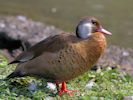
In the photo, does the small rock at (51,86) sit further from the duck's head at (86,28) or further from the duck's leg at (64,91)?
the duck's head at (86,28)

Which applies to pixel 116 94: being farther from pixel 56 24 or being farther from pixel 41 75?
pixel 56 24

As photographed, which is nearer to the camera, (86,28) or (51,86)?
(86,28)

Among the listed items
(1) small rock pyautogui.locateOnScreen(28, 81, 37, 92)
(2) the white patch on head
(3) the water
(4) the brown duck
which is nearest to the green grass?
(1) small rock pyautogui.locateOnScreen(28, 81, 37, 92)

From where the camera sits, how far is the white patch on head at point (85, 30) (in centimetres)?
691

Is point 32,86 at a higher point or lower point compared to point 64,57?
lower

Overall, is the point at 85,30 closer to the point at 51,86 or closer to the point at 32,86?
the point at 51,86

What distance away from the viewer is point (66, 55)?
687 cm

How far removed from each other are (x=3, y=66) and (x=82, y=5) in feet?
31.8

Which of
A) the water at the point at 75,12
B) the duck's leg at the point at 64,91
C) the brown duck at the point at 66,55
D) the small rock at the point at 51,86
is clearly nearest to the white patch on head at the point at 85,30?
the brown duck at the point at 66,55

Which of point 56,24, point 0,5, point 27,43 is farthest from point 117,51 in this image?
point 0,5

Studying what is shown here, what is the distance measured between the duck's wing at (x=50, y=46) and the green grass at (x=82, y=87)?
422 millimetres

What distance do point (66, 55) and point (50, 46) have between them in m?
0.25

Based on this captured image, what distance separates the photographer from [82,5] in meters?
18.0

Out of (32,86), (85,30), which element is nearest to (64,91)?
(32,86)
